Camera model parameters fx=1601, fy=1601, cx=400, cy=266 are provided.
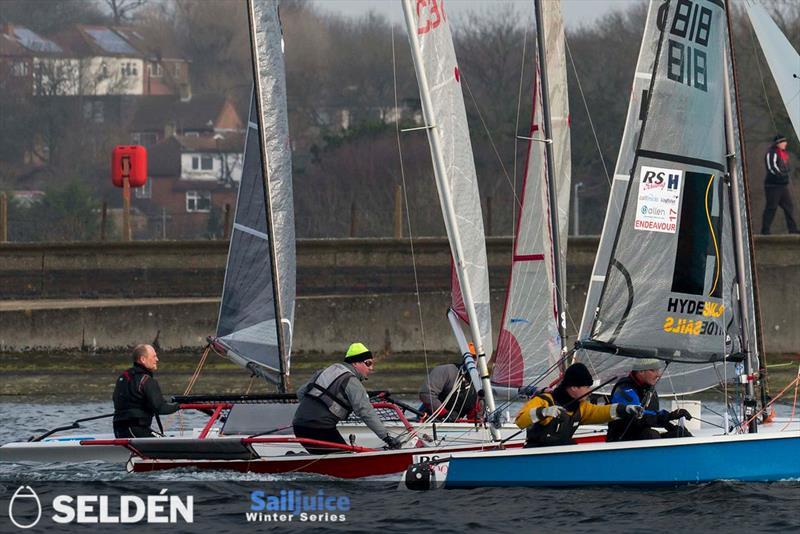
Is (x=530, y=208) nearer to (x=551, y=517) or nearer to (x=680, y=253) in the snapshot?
(x=680, y=253)

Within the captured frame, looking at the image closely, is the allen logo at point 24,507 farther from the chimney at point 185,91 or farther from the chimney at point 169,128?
the chimney at point 185,91

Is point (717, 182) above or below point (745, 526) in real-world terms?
above

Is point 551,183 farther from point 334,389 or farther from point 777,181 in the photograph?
point 777,181

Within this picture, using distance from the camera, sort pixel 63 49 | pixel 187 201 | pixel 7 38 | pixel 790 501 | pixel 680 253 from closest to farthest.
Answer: pixel 790 501 → pixel 680 253 → pixel 187 201 → pixel 7 38 → pixel 63 49

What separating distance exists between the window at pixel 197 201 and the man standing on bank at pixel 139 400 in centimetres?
6287

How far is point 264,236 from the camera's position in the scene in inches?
623

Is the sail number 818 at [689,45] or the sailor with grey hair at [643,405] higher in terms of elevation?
the sail number 818 at [689,45]

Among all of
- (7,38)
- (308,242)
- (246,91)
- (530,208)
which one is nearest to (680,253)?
(530,208)

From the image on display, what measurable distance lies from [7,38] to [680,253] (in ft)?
287

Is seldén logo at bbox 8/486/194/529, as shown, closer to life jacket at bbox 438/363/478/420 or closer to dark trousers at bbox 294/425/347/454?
dark trousers at bbox 294/425/347/454

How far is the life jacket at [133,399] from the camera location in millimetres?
13672

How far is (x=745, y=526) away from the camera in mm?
10977

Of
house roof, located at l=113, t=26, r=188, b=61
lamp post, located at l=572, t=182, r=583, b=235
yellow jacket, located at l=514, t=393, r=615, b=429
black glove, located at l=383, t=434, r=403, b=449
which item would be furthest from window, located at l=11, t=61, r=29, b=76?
yellow jacket, located at l=514, t=393, r=615, b=429

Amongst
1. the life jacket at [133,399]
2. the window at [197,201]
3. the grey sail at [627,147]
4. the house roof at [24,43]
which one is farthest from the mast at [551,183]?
the house roof at [24,43]
